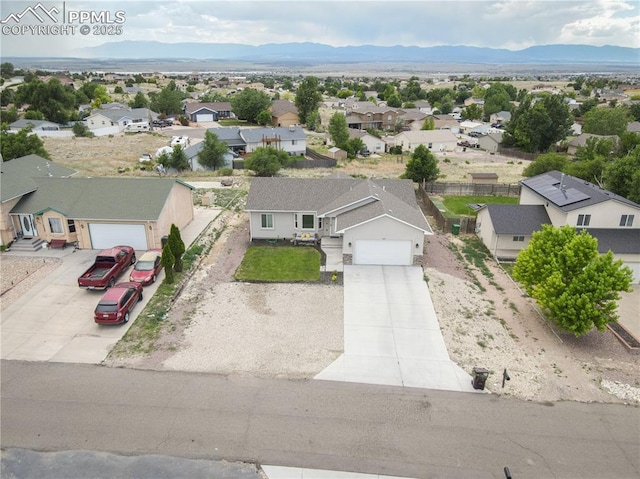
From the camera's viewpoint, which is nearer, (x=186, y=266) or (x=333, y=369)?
(x=333, y=369)

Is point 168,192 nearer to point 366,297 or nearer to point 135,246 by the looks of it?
point 135,246

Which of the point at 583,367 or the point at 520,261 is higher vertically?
the point at 520,261

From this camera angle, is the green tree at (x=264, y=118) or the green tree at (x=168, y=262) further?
the green tree at (x=264, y=118)

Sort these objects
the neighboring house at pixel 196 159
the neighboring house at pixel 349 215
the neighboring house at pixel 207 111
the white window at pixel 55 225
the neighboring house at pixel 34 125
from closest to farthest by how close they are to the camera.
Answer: the neighboring house at pixel 349 215 → the white window at pixel 55 225 → the neighboring house at pixel 196 159 → the neighboring house at pixel 34 125 → the neighboring house at pixel 207 111

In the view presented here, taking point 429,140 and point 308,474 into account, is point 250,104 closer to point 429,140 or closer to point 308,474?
point 429,140

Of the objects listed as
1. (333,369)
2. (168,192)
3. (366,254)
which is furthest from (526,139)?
(333,369)

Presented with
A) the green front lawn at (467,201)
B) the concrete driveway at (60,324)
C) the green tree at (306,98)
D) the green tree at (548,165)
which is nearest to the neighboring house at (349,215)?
the green front lawn at (467,201)

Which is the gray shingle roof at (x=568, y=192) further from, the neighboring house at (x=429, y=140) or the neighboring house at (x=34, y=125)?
the neighboring house at (x=34, y=125)
